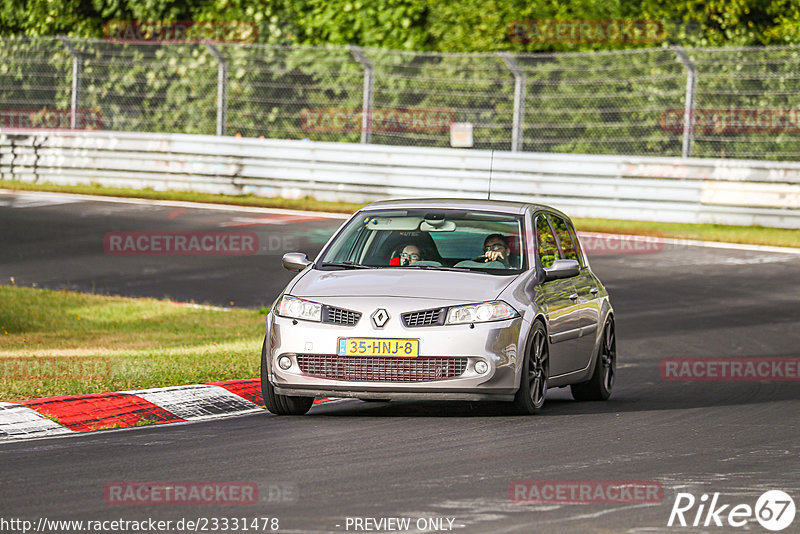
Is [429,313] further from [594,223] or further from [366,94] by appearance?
A: [366,94]

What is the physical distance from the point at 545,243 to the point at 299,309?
2237 millimetres

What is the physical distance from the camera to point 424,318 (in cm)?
927

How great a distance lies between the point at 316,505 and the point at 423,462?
1304 millimetres

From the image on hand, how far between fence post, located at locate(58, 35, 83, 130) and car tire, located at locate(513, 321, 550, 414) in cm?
2028

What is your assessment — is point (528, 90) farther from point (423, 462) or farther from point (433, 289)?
point (423, 462)

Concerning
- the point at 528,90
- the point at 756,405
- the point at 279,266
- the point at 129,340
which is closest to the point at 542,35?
the point at 528,90

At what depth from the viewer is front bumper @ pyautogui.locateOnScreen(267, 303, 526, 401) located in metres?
9.22
